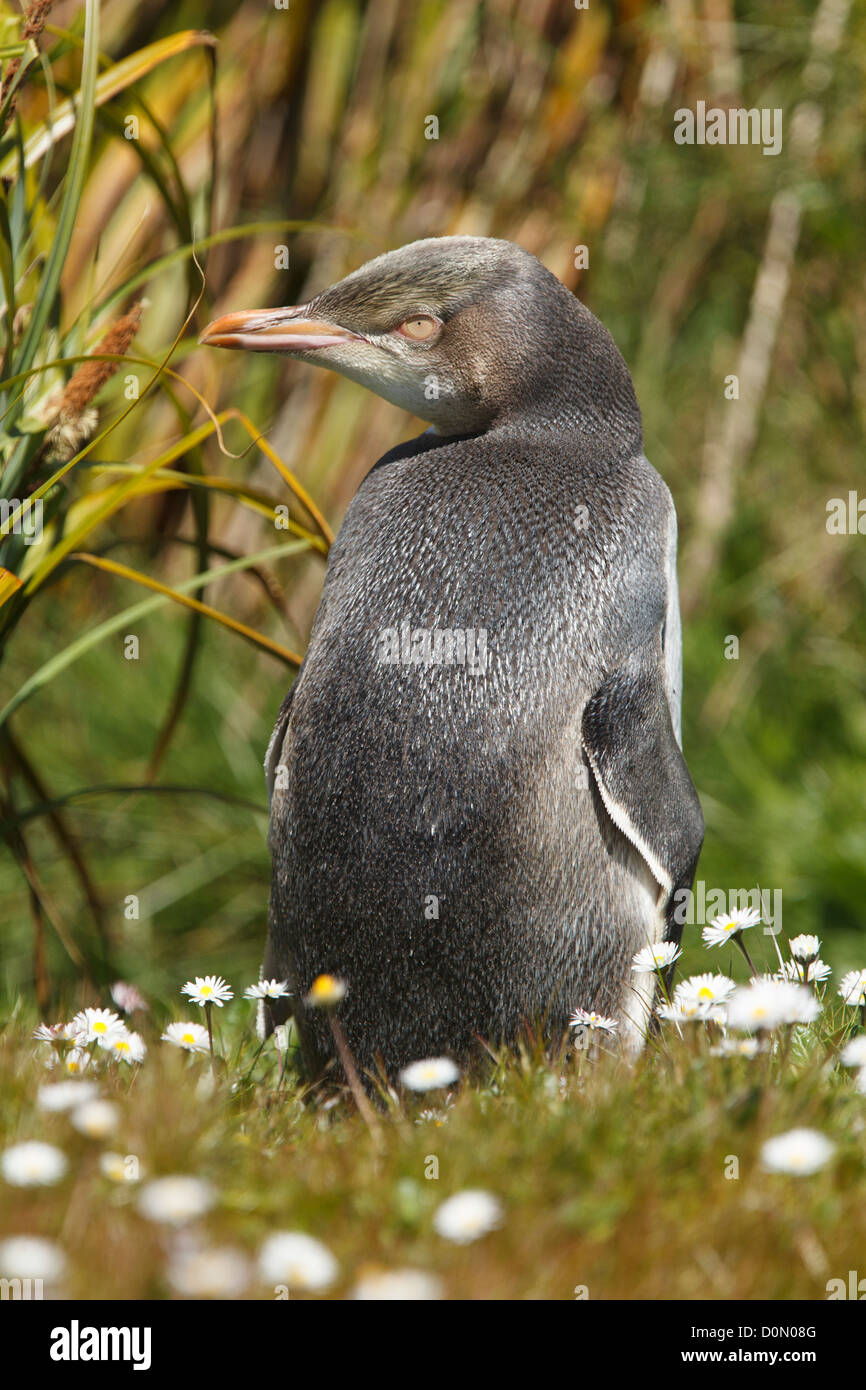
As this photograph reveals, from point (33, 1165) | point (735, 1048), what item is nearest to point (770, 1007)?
point (735, 1048)

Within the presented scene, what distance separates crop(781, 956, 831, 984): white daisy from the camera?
1987mm

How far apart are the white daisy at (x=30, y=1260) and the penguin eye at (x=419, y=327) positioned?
158cm

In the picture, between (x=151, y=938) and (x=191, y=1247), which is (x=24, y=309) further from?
(x=151, y=938)

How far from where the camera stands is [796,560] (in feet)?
19.1

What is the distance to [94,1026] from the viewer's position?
1.97m

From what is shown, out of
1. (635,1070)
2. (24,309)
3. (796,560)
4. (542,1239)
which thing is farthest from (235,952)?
(542,1239)

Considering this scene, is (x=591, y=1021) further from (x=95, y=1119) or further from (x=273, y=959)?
(x=95, y=1119)

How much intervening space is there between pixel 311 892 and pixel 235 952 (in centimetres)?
333

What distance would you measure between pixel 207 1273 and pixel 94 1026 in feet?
2.92

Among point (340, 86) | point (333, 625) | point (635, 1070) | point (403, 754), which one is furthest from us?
point (340, 86)

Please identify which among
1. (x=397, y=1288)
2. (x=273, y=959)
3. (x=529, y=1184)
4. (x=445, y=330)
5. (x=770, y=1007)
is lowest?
(x=397, y=1288)

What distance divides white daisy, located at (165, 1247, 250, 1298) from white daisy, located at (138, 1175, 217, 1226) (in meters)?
0.03

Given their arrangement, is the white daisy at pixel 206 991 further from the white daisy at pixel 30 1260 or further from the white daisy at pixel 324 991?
the white daisy at pixel 30 1260

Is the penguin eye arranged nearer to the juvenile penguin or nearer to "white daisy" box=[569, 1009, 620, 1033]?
the juvenile penguin
